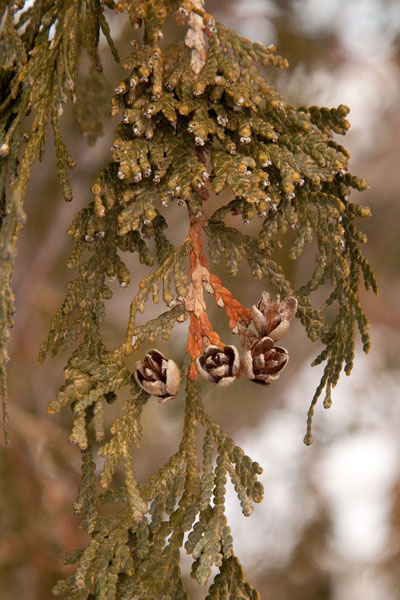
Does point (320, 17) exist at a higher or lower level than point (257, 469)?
higher

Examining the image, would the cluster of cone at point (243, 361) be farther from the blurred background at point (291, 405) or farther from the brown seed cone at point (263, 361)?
the blurred background at point (291, 405)

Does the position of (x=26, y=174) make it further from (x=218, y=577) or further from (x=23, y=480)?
(x=23, y=480)

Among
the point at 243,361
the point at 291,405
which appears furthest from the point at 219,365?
the point at 291,405

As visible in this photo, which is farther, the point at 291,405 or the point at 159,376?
the point at 291,405

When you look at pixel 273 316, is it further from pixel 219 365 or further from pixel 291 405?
pixel 291 405

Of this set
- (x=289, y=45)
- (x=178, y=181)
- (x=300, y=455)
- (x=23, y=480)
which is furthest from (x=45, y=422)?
(x=178, y=181)

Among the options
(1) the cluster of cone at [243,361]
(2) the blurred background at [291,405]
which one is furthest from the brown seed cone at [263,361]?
(2) the blurred background at [291,405]
